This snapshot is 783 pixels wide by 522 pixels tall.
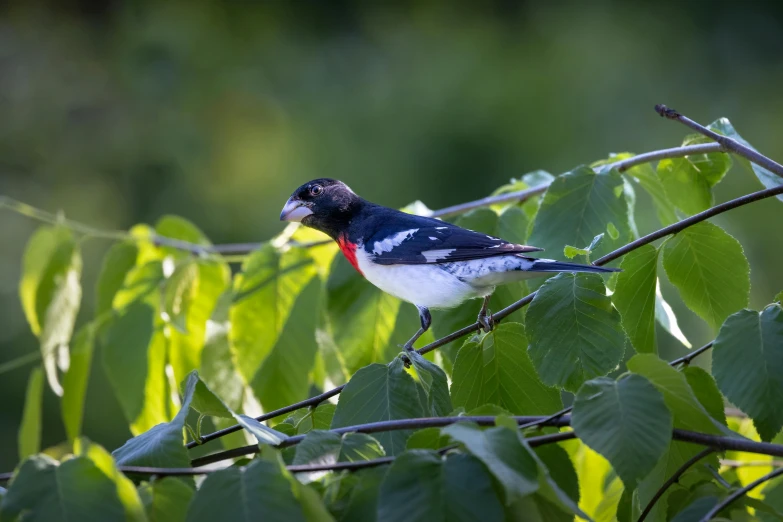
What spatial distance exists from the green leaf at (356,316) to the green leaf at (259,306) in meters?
0.11

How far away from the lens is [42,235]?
2.57m

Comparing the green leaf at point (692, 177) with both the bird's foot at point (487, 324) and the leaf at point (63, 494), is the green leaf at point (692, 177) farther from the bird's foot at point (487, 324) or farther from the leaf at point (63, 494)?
the leaf at point (63, 494)

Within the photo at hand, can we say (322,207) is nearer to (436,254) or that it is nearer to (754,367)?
(436,254)

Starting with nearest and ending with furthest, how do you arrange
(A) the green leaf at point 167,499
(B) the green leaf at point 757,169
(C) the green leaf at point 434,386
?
(A) the green leaf at point 167,499
(C) the green leaf at point 434,386
(B) the green leaf at point 757,169

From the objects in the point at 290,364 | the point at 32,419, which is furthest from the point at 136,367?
the point at 290,364

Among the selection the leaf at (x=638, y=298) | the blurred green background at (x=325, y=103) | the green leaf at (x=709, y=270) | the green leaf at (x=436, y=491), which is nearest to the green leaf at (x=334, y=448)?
the green leaf at (x=436, y=491)

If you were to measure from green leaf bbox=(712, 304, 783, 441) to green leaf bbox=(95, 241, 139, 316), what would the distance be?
1.82 m

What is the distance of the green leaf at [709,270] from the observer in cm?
151

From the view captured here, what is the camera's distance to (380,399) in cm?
131

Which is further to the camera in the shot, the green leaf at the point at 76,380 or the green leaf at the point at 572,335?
the green leaf at the point at 76,380

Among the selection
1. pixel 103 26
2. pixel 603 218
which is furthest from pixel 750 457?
pixel 103 26

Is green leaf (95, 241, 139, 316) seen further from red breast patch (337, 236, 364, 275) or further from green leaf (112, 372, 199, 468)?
green leaf (112, 372, 199, 468)

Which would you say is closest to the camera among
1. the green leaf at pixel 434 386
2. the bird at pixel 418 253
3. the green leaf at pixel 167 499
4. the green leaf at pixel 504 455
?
the green leaf at pixel 504 455

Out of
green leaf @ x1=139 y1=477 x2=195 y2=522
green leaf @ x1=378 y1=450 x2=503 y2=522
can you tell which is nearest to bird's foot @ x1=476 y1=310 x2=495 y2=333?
green leaf @ x1=378 y1=450 x2=503 y2=522
